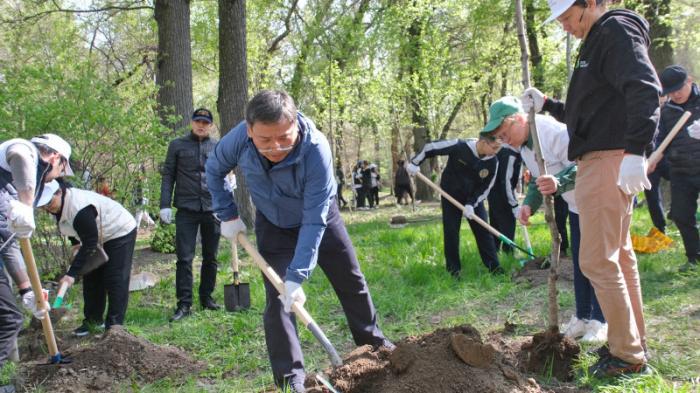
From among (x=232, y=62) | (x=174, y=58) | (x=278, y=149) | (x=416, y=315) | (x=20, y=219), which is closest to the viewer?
(x=278, y=149)

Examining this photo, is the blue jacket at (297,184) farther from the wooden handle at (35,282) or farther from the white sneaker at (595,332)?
the white sneaker at (595,332)

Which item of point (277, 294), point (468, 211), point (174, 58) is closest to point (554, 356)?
point (277, 294)

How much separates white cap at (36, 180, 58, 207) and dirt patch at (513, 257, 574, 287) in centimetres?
426

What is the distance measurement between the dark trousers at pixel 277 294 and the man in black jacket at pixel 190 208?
7.06 ft

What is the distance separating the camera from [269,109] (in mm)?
2674

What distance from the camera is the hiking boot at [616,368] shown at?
9.37ft

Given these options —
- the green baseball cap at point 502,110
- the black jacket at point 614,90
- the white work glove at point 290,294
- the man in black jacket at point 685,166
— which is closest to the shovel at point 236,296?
the white work glove at point 290,294

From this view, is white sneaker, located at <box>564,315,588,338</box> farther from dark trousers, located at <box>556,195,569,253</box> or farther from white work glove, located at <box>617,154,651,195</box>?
dark trousers, located at <box>556,195,569,253</box>

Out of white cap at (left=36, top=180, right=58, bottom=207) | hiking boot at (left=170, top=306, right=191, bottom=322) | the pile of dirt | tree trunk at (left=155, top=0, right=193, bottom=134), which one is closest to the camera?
the pile of dirt

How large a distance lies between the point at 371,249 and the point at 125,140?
3684mm

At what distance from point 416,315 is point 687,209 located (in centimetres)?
282

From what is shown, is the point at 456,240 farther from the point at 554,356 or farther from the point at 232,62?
the point at 232,62

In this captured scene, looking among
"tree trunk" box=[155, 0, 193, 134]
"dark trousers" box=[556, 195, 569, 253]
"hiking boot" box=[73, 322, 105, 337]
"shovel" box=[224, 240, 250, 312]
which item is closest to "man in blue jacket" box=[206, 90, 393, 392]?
"shovel" box=[224, 240, 250, 312]

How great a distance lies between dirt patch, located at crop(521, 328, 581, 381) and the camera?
3.11 meters
